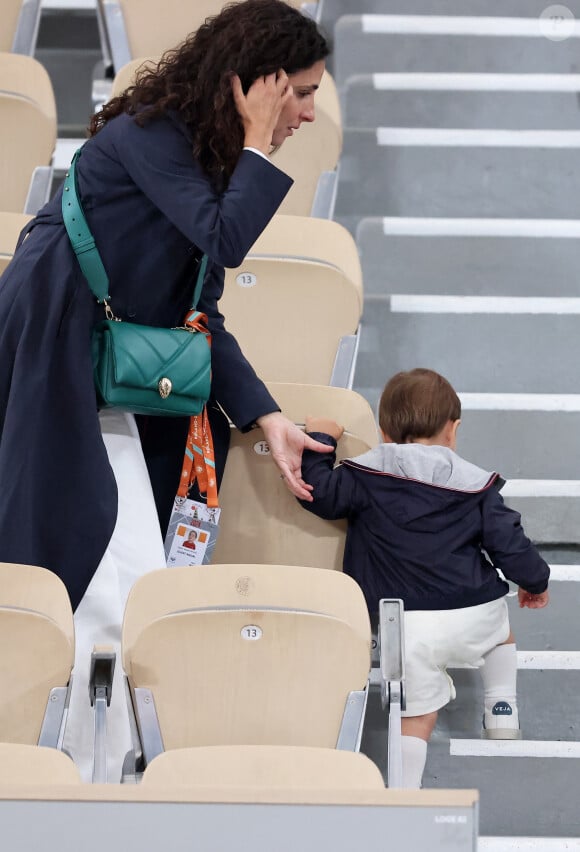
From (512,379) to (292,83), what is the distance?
1372 mm

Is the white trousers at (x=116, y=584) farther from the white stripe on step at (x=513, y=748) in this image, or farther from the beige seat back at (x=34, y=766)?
the white stripe on step at (x=513, y=748)

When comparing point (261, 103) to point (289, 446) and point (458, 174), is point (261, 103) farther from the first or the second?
point (458, 174)

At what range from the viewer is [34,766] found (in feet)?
5.41

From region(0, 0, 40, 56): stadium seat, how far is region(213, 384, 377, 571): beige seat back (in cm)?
182

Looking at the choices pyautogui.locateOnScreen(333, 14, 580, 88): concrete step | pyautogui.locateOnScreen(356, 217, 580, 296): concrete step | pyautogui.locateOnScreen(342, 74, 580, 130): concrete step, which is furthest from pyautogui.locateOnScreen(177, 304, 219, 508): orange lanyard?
pyautogui.locateOnScreen(333, 14, 580, 88): concrete step

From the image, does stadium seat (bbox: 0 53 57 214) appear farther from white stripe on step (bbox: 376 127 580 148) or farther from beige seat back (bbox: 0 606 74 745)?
beige seat back (bbox: 0 606 74 745)

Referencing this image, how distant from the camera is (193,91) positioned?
197cm

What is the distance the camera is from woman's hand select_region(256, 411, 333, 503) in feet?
7.30

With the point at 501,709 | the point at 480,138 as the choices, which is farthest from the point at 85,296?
the point at 480,138

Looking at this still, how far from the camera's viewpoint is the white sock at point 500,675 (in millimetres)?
2402

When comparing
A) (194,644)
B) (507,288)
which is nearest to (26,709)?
(194,644)

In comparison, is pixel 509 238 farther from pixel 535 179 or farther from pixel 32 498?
pixel 32 498

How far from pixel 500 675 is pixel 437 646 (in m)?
0.15

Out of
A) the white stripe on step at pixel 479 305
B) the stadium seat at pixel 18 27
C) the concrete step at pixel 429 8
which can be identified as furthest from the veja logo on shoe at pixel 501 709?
the concrete step at pixel 429 8
